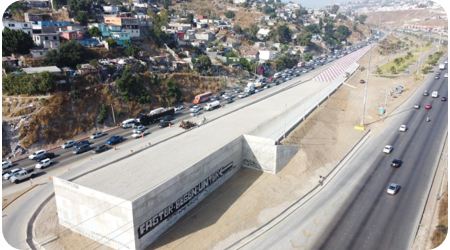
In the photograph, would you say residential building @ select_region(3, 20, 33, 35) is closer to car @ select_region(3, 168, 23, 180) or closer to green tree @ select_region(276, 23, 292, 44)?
car @ select_region(3, 168, 23, 180)

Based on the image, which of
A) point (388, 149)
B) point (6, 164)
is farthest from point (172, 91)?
point (388, 149)

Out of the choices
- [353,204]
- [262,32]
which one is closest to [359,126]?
[353,204]

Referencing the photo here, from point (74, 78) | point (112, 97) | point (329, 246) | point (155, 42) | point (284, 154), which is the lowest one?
point (329, 246)

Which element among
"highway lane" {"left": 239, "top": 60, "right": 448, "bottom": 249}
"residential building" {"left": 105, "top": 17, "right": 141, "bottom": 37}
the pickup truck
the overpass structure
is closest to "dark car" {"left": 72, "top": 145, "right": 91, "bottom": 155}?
the pickup truck

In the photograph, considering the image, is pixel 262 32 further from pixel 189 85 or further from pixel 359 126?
pixel 359 126

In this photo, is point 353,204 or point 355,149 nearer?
point 353,204

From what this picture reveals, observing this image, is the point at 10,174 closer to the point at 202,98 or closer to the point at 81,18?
the point at 202,98
